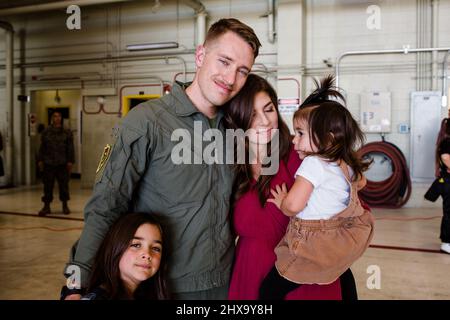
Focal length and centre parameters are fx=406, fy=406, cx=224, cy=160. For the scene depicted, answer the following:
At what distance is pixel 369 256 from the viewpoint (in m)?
4.11

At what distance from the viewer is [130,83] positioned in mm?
8617

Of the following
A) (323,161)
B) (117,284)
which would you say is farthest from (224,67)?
(117,284)

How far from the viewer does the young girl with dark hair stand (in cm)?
137

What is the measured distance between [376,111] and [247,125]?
19.0ft

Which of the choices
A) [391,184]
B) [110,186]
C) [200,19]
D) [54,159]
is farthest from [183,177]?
[200,19]

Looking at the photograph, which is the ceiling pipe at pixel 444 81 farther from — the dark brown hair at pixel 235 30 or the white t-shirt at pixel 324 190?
the dark brown hair at pixel 235 30

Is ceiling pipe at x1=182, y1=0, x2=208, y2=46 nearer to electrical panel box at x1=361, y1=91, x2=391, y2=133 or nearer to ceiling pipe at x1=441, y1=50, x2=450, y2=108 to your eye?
electrical panel box at x1=361, y1=91, x2=391, y2=133

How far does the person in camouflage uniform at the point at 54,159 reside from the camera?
243 inches

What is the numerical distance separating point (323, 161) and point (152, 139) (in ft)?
1.99

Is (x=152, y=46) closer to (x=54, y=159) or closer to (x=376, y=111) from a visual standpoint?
(x=54, y=159)

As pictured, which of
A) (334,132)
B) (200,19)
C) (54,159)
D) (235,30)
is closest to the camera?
(235,30)

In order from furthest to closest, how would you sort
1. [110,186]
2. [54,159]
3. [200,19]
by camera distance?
[200,19]
[54,159]
[110,186]

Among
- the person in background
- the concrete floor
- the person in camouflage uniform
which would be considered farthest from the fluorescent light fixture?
the person in background

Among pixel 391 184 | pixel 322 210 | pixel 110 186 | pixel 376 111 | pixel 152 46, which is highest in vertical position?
pixel 152 46
